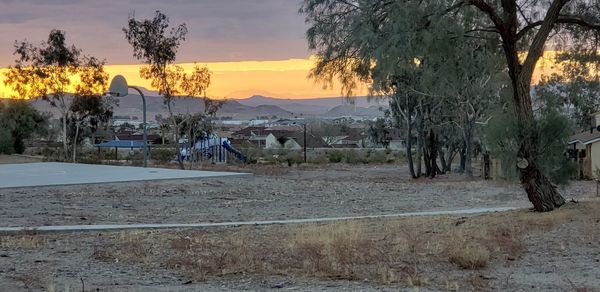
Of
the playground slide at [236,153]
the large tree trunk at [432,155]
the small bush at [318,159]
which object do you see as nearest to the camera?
the large tree trunk at [432,155]

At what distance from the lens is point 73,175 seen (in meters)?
27.8

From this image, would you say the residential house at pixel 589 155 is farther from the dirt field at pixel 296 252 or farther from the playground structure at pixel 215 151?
the playground structure at pixel 215 151

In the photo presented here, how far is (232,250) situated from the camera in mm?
11117

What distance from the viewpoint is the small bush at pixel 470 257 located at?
938 centimetres

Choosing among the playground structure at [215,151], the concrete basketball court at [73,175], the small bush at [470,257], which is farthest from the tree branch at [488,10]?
the playground structure at [215,151]

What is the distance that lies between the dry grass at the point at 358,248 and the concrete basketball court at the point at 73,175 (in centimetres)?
1163

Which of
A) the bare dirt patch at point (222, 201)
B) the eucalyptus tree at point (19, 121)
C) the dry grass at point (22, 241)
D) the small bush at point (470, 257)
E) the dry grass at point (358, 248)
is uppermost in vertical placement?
the eucalyptus tree at point (19, 121)

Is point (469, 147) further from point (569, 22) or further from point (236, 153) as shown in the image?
point (569, 22)

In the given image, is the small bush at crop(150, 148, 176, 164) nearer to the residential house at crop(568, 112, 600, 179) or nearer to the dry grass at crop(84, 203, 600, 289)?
the residential house at crop(568, 112, 600, 179)

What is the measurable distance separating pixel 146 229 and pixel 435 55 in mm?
6741

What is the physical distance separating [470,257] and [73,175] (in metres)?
21.3

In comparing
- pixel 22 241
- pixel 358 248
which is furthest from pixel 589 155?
pixel 22 241

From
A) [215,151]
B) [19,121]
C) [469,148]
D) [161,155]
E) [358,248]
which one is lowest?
[358,248]

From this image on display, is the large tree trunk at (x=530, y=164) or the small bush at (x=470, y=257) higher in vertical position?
the large tree trunk at (x=530, y=164)
